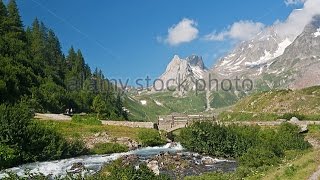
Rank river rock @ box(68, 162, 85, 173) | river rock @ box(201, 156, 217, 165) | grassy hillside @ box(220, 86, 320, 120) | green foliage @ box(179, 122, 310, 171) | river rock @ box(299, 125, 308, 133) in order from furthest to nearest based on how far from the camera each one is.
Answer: grassy hillside @ box(220, 86, 320, 120) → river rock @ box(299, 125, 308, 133) → green foliage @ box(179, 122, 310, 171) → river rock @ box(201, 156, 217, 165) → river rock @ box(68, 162, 85, 173)

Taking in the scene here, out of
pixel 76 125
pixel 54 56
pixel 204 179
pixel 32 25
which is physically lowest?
pixel 204 179

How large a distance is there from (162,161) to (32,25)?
369 feet

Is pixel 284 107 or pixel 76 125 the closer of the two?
pixel 76 125

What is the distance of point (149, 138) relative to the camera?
253 feet

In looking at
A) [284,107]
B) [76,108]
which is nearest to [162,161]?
[76,108]

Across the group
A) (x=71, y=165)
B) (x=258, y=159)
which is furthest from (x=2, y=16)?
(x=258, y=159)

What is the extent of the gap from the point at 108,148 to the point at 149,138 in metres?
10.2

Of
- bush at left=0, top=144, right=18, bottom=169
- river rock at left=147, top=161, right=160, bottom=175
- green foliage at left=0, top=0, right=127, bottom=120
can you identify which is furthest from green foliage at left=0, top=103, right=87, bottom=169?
green foliage at left=0, top=0, right=127, bottom=120

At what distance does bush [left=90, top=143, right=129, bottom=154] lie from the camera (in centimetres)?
6726

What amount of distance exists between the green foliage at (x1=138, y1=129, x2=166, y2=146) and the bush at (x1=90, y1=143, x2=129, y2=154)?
5784mm

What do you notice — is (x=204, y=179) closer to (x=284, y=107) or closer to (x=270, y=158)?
(x=270, y=158)

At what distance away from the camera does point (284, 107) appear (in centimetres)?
15025

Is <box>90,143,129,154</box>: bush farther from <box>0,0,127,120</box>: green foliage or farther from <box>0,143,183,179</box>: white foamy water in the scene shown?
<box>0,0,127,120</box>: green foliage

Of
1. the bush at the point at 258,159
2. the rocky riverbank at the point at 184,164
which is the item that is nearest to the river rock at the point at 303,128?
the rocky riverbank at the point at 184,164
